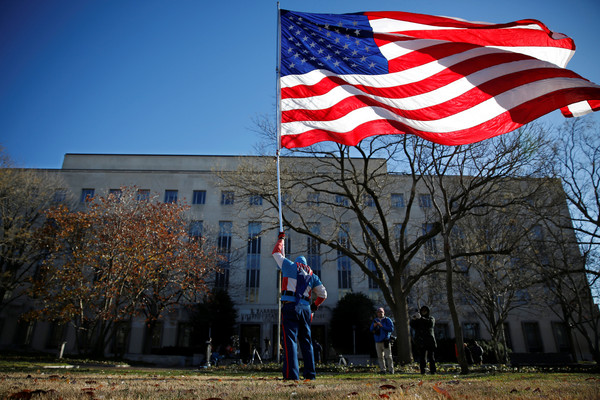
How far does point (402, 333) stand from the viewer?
661 inches

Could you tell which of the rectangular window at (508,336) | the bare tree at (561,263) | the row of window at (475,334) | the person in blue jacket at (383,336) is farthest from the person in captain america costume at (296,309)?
the rectangular window at (508,336)

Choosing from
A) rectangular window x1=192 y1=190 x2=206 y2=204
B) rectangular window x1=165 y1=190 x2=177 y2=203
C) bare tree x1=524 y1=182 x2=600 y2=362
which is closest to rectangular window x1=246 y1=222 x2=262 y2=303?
rectangular window x1=192 y1=190 x2=206 y2=204

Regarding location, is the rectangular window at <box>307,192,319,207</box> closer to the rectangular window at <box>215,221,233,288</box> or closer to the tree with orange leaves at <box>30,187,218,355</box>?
the tree with orange leaves at <box>30,187,218,355</box>

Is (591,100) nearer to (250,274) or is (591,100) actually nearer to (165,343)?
(250,274)

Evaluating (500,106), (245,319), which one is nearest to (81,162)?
(245,319)

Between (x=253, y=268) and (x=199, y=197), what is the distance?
9265mm

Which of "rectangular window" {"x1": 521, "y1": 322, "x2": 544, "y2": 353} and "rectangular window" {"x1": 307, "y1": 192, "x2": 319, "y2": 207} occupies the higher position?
"rectangular window" {"x1": 307, "y1": 192, "x2": 319, "y2": 207}

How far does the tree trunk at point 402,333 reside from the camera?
1661 centimetres

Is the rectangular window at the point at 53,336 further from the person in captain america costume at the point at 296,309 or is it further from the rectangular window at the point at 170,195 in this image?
the person in captain america costume at the point at 296,309

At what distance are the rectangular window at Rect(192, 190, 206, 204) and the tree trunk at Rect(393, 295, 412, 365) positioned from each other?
85.5 feet

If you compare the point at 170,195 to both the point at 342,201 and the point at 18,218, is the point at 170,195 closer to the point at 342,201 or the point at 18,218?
the point at 18,218

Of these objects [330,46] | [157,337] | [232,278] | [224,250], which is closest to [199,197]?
[224,250]

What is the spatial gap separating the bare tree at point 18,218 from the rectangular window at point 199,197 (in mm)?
12181

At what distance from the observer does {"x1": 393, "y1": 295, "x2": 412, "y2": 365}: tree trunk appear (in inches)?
654
